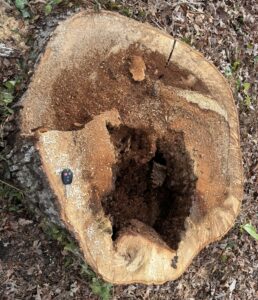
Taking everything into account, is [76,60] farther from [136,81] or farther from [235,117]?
[235,117]

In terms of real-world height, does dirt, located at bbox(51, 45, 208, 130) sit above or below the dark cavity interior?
above

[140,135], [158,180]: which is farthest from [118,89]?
[158,180]

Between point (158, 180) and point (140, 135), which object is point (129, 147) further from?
point (158, 180)

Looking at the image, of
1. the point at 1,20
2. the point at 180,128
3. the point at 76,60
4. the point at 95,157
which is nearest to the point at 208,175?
the point at 180,128

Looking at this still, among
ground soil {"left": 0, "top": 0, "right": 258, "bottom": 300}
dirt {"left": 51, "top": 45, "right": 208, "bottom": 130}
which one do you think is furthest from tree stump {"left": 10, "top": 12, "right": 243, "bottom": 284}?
ground soil {"left": 0, "top": 0, "right": 258, "bottom": 300}

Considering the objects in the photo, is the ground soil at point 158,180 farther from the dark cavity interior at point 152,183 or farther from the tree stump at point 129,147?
the dark cavity interior at point 152,183

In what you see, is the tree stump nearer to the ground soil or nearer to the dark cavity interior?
the dark cavity interior
